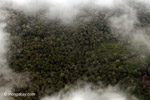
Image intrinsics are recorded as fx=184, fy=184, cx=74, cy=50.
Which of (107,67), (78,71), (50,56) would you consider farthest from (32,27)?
(107,67)

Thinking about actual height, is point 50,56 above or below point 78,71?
above

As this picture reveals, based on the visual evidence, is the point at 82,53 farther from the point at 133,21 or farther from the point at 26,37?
the point at 133,21

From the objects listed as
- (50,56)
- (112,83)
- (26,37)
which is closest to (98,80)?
(112,83)

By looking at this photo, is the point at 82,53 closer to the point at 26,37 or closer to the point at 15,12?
the point at 26,37

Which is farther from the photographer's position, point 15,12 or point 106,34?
point 15,12

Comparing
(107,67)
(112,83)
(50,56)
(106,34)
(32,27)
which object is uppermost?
(32,27)

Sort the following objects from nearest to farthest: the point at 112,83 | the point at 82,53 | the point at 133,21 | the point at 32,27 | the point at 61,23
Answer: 1. the point at 112,83
2. the point at 82,53
3. the point at 32,27
4. the point at 61,23
5. the point at 133,21

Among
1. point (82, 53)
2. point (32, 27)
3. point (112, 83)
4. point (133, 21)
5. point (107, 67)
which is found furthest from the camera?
point (133, 21)
